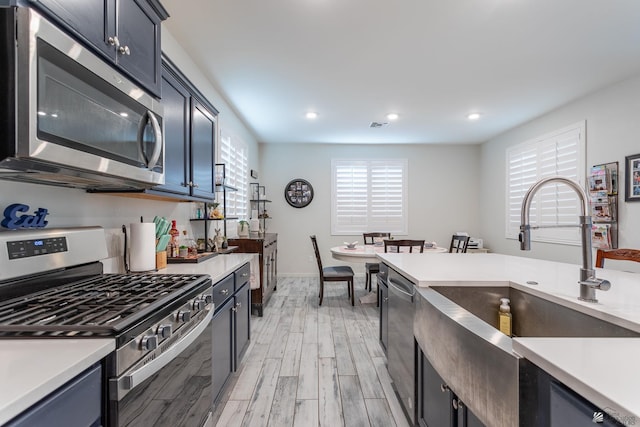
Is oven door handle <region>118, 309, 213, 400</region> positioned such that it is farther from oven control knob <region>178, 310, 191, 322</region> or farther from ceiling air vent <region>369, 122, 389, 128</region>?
ceiling air vent <region>369, 122, 389, 128</region>

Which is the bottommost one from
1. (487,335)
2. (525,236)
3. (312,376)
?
(312,376)

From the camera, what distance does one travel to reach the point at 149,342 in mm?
965

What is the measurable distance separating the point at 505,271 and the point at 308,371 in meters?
1.64

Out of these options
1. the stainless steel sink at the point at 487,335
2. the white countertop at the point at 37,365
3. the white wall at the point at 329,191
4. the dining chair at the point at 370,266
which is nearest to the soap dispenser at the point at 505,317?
the stainless steel sink at the point at 487,335

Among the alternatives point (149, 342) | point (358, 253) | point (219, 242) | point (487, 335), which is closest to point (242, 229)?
point (219, 242)

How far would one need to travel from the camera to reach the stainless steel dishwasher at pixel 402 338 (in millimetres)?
1608

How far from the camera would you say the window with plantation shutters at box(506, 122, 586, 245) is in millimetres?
3740

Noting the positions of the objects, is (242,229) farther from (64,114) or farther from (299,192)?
(64,114)

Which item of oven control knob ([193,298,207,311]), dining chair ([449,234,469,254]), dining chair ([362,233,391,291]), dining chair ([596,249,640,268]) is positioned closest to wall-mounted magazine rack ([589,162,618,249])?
dining chair ([449,234,469,254])

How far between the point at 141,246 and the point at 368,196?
4.77m

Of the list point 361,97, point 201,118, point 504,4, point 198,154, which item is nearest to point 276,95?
point 361,97

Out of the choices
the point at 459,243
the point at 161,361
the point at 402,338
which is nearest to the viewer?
the point at 161,361

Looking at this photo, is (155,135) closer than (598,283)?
No

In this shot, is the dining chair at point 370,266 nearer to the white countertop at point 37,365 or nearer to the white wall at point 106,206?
the white wall at point 106,206
